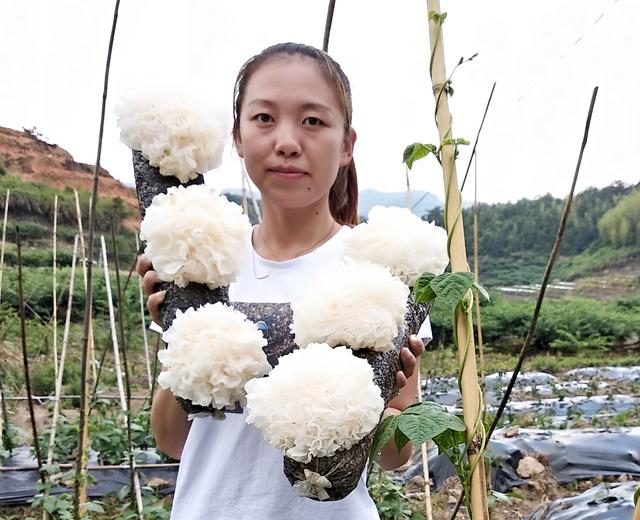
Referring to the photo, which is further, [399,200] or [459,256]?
[399,200]

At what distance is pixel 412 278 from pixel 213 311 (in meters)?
0.20

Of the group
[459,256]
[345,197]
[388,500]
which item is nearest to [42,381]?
[388,500]

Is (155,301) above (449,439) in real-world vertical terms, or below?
above

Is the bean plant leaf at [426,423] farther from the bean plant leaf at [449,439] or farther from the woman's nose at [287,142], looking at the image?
the woman's nose at [287,142]

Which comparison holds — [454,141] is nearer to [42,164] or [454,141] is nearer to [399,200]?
[399,200]

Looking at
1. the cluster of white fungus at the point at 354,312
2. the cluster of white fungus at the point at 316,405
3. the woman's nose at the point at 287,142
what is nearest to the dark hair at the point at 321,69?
the woman's nose at the point at 287,142

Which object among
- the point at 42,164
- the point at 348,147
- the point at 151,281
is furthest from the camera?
the point at 42,164

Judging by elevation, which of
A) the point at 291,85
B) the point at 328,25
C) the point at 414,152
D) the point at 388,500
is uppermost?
the point at 328,25

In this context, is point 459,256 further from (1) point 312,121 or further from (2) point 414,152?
(1) point 312,121

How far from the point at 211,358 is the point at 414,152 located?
0.26 metres

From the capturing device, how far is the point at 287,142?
0.73 meters

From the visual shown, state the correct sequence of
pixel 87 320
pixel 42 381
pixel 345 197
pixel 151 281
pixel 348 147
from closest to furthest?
1. pixel 151 281
2. pixel 348 147
3. pixel 345 197
4. pixel 87 320
5. pixel 42 381

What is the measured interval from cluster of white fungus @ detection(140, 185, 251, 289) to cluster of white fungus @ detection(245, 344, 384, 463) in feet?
0.53

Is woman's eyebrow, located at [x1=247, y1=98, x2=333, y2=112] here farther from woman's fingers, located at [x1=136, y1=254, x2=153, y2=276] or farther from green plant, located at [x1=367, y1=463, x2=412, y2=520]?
green plant, located at [x1=367, y1=463, x2=412, y2=520]
